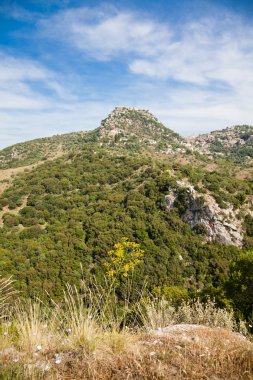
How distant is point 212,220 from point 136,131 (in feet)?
241

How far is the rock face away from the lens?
42719mm

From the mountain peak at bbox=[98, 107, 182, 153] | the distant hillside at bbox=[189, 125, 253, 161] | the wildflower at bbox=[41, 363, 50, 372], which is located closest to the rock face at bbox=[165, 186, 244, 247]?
the wildflower at bbox=[41, 363, 50, 372]

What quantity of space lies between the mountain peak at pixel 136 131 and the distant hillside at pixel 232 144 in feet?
60.9

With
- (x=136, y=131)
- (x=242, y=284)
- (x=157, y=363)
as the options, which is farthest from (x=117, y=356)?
(x=136, y=131)

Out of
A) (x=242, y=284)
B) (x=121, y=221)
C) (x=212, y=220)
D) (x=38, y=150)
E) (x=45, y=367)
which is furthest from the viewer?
(x=38, y=150)

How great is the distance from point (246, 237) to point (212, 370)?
4540cm

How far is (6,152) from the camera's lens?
319 feet

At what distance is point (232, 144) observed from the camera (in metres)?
→ 135

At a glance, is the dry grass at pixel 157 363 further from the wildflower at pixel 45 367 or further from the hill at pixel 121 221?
the hill at pixel 121 221

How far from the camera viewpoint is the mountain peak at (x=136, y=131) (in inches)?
3708

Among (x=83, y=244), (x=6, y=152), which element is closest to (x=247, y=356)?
(x=83, y=244)

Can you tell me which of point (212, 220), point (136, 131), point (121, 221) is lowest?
point (212, 220)

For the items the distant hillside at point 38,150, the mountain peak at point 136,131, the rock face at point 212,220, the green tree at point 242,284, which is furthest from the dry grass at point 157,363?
the mountain peak at point 136,131

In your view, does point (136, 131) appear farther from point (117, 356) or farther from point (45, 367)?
point (45, 367)
